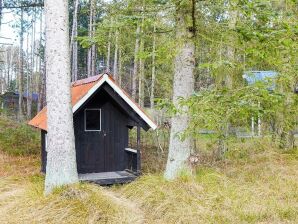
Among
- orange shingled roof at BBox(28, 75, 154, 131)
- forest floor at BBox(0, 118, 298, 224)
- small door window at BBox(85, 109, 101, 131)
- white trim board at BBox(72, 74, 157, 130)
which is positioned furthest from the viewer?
small door window at BBox(85, 109, 101, 131)

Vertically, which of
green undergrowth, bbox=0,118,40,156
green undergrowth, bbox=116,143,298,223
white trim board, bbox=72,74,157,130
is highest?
white trim board, bbox=72,74,157,130

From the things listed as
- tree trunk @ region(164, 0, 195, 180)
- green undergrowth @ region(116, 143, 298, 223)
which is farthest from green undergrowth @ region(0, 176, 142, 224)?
tree trunk @ region(164, 0, 195, 180)

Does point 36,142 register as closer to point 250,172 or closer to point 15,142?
point 15,142

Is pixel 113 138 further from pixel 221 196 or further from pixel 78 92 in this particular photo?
pixel 221 196

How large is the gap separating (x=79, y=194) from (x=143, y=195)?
1553 millimetres

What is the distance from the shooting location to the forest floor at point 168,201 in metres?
6.82

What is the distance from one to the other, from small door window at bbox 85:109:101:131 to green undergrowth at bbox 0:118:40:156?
4753 millimetres

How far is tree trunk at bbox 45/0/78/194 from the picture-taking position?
24.7ft

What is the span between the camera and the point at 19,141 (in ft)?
52.5

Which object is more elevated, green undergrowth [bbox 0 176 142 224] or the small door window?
the small door window

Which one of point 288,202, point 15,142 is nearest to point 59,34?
point 288,202

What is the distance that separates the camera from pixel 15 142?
15.7 metres

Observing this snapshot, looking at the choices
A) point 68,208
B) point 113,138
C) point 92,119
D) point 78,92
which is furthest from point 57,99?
point 113,138

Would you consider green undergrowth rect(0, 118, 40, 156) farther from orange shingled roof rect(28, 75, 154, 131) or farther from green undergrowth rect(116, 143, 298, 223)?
green undergrowth rect(116, 143, 298, 223)
